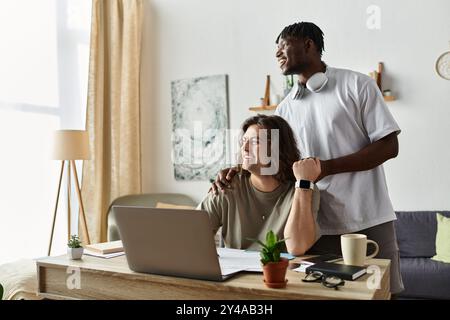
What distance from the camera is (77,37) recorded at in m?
4.13

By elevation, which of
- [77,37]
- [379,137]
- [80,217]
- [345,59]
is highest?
[77,37]

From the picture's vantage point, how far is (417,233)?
3482 mm

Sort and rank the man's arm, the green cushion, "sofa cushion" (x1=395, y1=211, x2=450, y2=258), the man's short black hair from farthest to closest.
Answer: "sofa cushion" (x1=395, y1=211, x2=450, y2=258) < the green cushion < the man's short black hair < the man's arm

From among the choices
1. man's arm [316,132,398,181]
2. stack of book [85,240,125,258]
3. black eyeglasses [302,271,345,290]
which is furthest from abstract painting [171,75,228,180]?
black eyeglasses [302,271,345,290]

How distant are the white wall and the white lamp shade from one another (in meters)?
1.22

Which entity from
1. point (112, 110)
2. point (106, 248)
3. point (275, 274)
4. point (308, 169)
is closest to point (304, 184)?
point (308, 169)

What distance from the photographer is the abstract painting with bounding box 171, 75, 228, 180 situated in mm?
4371

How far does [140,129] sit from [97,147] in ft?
1.96

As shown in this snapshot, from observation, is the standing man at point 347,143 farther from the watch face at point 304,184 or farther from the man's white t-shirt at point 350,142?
the watch face at point 304,184

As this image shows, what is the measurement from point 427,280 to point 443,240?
38 centimetres

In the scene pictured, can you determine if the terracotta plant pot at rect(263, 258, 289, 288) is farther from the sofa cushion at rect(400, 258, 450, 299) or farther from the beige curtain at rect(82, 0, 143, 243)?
the beige curtain at rect(82, 0, 143, 243)

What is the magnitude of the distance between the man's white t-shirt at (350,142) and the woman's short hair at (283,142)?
0.32 ft

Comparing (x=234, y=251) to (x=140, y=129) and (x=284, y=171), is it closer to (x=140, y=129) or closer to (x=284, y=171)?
(x=284, y=171)
